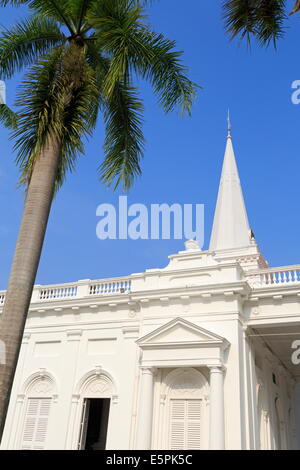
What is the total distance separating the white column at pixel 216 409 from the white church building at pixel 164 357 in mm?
34

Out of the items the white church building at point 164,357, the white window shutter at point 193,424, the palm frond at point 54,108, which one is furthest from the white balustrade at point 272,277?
the palm frond at point 54,108

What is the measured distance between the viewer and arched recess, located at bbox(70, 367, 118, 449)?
17.3 m

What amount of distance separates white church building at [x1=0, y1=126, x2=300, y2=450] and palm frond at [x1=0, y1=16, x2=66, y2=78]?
9.86 metres

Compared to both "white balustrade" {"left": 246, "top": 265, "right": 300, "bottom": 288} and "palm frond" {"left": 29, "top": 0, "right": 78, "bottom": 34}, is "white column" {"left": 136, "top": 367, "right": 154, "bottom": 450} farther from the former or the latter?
"palm frond" {"left": 29, "top": 0, "right": 78, "bottom": 34}

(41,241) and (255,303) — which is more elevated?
(255,303)

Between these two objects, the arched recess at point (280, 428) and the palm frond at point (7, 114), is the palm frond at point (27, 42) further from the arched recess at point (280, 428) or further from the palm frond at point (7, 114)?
the arched recess at point (280, 428)

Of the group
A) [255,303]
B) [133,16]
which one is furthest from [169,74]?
[255,303]

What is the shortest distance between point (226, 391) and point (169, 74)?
10.8 meters

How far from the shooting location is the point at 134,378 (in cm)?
1725

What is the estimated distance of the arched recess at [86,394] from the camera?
17312 millimetres

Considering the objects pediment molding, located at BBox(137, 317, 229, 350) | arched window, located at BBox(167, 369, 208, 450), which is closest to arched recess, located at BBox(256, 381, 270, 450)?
arched window, located at BBox(167, 369, 208, 450)

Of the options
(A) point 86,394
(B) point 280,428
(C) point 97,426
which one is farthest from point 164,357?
(C) point 97,426

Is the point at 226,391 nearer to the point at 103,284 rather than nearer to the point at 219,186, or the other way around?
the point at 103,284
